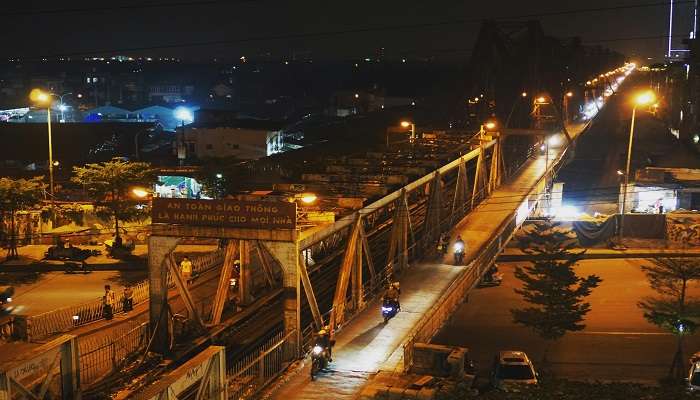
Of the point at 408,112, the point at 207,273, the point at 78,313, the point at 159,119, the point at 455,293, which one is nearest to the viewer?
the point at 455,293

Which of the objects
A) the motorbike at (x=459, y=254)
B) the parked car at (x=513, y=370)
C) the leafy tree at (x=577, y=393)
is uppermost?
the leafy tree at (x=577, y=393)

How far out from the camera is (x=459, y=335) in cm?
2789

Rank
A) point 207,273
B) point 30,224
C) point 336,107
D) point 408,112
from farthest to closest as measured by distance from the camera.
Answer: point 336,107 < point 408,112 < point 30,224 < point 207,273

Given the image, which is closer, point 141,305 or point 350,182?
point 141,305

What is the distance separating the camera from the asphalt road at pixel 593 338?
79.0 ft

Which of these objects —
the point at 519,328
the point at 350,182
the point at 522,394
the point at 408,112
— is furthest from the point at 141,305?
the point at 408,112

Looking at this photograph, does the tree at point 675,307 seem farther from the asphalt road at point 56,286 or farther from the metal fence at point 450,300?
the asphalt road at point 56,286

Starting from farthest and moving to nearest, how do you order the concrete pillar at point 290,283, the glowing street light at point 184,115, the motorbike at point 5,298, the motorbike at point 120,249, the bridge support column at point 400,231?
the glowing street light at point 184,115
the motorbike at point 120,249
the motorbike at point 5,298
the bridge support column at point 400,231
the concrete pillar at point 290,283

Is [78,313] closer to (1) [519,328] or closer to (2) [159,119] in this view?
(1) [519,328]

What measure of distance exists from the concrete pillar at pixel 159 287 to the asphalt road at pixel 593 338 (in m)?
10.6

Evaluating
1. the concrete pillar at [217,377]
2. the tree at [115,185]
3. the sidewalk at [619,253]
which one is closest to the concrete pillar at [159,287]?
the concrete pillar at [217,377]

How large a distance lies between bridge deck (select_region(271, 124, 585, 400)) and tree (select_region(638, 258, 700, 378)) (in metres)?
6.75

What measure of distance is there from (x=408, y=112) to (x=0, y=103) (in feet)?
314

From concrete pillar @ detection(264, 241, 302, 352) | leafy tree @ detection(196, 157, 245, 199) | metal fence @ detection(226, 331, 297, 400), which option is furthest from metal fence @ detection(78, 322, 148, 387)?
leafy tree @ detection(196, 157, 245, 199)
